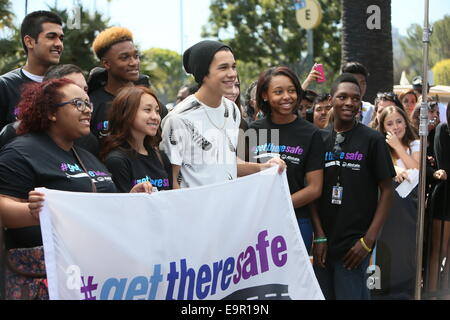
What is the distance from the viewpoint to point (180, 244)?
3.91 metres

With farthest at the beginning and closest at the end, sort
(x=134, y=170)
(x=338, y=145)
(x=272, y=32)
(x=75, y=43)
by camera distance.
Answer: (x=272, y=32) < (x=75, y=43) < (x=338, y=145) < (x=134, y=170)

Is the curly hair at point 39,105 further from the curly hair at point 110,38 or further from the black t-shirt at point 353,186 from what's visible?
the black t-shirt at point 353,186

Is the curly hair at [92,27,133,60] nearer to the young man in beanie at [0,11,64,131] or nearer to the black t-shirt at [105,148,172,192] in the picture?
the young man in beanie at [0,11,64,131]

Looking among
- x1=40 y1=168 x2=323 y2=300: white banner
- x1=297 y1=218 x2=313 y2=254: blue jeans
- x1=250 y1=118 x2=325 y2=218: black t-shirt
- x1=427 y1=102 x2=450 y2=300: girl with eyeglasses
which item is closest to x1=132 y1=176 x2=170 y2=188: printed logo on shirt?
x1=40 y1=168 x2=323 y2=300: white banner

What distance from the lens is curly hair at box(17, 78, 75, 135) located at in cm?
401

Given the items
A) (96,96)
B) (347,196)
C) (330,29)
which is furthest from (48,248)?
(330,29)

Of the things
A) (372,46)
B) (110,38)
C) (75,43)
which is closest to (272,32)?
(75,43)

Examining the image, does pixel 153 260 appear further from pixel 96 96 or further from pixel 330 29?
pixel 330 29

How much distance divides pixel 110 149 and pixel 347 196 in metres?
1.76

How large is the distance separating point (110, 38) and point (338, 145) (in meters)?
1.92

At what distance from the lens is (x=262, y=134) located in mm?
5180

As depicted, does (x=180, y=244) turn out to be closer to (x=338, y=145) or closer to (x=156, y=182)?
(x=156, y=182)

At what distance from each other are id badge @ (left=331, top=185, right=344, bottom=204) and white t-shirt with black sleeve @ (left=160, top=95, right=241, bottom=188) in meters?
0.85

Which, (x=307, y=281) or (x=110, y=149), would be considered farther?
(x=110, y=149)
